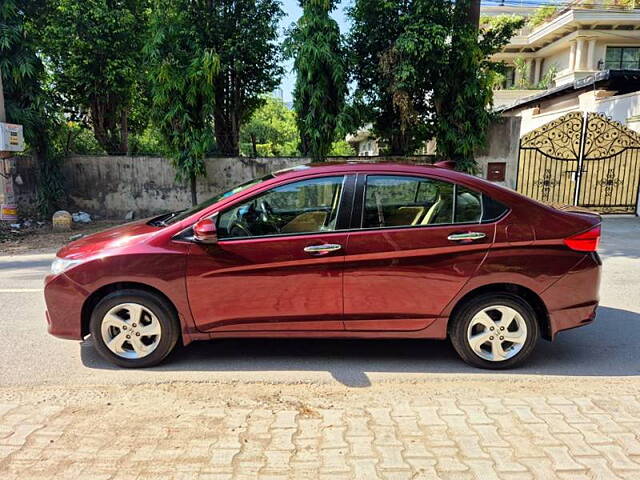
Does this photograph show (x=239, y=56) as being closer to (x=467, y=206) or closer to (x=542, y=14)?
(x=467, y=206)

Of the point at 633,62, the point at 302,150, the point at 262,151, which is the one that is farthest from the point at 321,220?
the point at 633,62

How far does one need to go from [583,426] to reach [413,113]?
329 inches

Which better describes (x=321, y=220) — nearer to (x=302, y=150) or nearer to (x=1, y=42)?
(x=302, y=150)

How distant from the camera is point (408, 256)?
3.62 metres

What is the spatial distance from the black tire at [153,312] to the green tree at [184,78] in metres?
7.41

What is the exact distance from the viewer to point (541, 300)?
12.1 feet

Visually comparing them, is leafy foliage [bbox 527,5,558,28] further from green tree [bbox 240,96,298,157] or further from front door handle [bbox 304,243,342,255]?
front door handle [bbox 304,243,342,255]

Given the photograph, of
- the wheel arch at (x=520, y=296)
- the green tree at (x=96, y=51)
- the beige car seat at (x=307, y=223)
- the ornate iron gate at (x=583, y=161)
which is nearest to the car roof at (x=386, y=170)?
the beige car seat at (x=307, y=223)

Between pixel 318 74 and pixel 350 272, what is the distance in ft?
24.2

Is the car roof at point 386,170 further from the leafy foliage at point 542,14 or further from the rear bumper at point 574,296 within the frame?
the leafy foliage at point 542,14

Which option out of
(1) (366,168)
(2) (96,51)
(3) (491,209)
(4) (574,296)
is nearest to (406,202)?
(1) (366,168)

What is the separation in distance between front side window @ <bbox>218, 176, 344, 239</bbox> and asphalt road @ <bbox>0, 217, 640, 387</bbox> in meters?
1.10

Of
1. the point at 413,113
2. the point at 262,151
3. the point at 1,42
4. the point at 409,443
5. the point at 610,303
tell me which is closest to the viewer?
the point at 409,443

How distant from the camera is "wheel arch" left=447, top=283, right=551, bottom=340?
3.70 m
